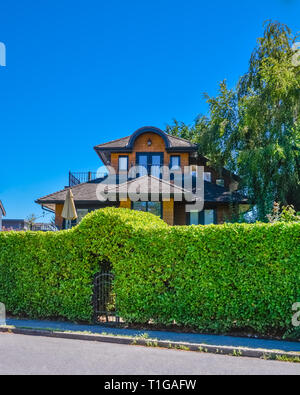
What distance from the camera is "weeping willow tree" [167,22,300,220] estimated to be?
20.6 metres

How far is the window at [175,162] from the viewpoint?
25.2m

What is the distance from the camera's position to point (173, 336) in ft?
28.8

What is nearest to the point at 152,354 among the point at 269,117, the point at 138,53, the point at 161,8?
the point at 161,8

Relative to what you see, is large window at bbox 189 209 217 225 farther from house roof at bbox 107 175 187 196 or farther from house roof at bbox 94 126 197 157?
house roof at bbox 94 126 197 157

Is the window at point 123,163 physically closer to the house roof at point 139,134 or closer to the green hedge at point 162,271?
the house roof at point 139,134

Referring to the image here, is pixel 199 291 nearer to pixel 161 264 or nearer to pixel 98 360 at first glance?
pixel 161 264

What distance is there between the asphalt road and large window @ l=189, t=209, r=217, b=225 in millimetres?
15422

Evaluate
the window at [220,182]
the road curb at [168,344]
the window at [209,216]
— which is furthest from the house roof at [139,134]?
the road curb at [168,344]

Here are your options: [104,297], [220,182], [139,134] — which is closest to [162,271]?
[104,297]

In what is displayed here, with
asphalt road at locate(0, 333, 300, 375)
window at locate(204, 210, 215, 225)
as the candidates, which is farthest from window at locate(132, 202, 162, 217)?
asphalt road at locate(0, 333, 300, 375)

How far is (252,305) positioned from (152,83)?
17.5 m

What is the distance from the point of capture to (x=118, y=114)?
24281 millimetres

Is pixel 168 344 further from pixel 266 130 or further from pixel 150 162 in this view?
pixel 150 162

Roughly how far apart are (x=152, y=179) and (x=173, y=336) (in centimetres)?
1388
